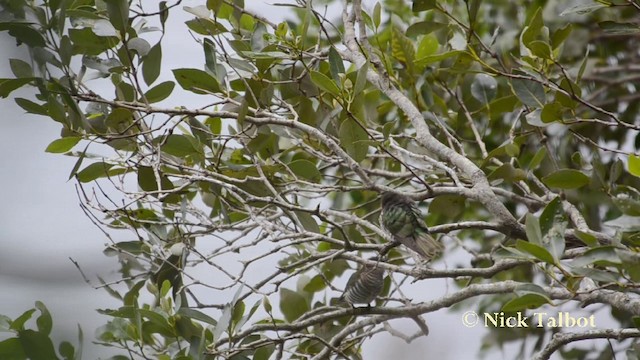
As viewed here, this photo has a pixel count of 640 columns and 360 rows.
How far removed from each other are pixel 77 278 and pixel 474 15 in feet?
3.75

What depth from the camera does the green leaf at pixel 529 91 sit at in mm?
1425

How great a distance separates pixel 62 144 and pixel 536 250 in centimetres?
81


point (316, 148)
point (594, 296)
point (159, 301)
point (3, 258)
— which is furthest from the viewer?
point (316, 148)

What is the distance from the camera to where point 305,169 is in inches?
57.8

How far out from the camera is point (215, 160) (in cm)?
152

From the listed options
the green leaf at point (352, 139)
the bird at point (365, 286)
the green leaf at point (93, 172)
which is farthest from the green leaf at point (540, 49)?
the green leaf at point (93, 172)

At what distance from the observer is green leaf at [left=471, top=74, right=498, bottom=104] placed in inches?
70.9

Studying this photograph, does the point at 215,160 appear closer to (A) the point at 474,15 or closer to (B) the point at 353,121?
(B) the point at 353,121

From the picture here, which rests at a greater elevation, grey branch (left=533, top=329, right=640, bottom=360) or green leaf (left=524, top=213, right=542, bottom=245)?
green leaf (left=524, top=213, right=542, bottom=245)

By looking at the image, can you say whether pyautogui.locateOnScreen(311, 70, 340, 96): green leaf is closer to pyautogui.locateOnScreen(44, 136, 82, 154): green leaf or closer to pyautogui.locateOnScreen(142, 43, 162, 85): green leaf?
pyautogui.locateOnScreen(142, 43, 162, 85): green leaf

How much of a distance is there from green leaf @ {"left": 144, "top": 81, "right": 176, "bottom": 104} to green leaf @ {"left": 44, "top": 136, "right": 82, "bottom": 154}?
0.51ft

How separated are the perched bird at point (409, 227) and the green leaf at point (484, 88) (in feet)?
1.90

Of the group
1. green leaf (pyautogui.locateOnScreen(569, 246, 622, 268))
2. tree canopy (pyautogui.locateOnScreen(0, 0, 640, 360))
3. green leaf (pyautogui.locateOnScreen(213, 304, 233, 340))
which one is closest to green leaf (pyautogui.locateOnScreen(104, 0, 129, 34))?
tree canopy (pyautogui.locateOnScreen(0, 0, 640, 360))

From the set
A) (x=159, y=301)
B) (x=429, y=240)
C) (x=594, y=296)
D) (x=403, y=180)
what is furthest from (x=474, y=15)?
(x=159, y=301)
